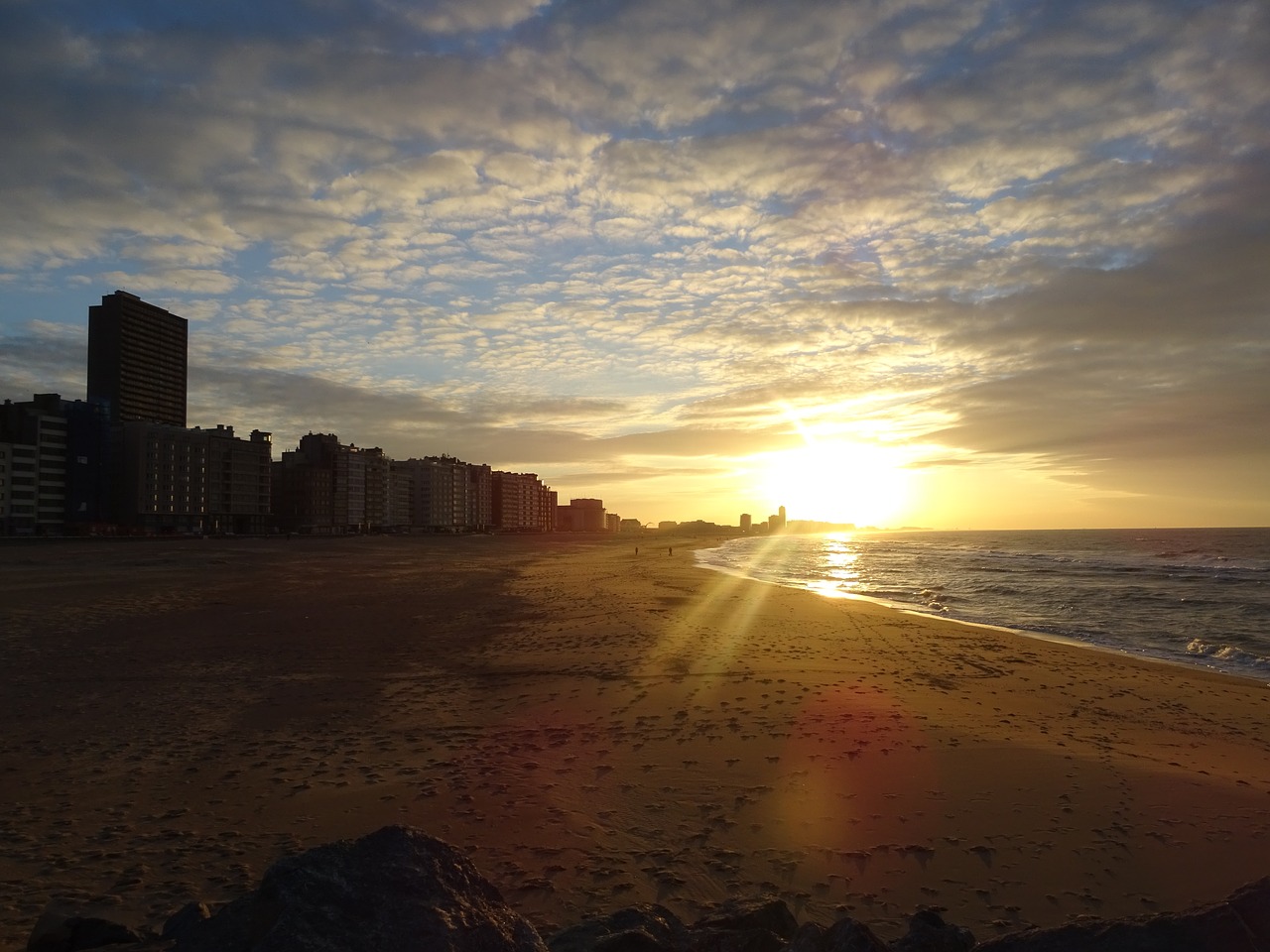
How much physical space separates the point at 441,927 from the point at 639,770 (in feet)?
17.5

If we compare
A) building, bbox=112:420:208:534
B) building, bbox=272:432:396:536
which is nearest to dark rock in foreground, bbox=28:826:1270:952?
building, bbox=112:420:208:534

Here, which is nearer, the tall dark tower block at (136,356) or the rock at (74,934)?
the rock at (74,934)

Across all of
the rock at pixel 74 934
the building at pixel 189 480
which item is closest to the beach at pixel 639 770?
the rock at pixel 74 934

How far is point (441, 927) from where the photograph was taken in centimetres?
410

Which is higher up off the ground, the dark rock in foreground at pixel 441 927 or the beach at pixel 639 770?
the dark rock in foreground at pixel 441 927

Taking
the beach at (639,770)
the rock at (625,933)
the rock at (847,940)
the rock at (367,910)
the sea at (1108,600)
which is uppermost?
the rock at (367,910)

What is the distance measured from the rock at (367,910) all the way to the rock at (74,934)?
0.70 m

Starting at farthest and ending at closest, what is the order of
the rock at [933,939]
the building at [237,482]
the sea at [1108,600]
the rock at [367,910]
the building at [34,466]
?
1. the building at [237,482]
2. the building at [34,466]
3. the sea at [1108,600]
4. the rock at [933,939]
5. the rock at [367,910]

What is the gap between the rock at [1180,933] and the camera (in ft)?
14.1

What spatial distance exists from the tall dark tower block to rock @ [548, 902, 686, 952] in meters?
193

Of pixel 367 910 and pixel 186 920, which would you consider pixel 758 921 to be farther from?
pixel 186 920

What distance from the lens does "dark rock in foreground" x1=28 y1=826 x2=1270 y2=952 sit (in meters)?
4.03

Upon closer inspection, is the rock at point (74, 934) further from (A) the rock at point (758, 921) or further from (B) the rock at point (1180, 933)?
(B) the rock at point (1180, 933)

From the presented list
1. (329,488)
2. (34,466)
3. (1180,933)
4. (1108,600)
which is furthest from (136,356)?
(1180,933)
